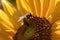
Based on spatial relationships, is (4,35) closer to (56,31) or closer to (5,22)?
(5,22)

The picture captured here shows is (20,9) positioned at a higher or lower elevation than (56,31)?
higher

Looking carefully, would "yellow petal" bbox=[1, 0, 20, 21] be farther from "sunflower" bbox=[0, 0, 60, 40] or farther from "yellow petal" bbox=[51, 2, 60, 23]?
"yellow petal" bbox=[51, 2, 60, 23]

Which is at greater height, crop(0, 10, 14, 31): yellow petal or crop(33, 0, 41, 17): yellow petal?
crop(33, 0, 41, 17): yellow petal

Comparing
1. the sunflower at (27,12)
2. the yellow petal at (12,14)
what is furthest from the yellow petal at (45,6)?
the yellow petal at (12,14)

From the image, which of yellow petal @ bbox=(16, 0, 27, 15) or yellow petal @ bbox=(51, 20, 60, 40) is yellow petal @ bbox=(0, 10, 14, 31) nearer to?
yellow petal @ bbox=(16, 0, 27, 15)

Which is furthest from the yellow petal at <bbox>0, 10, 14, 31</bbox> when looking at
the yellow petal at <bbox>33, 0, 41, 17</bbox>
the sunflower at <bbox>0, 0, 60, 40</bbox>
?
the yellow petal at <bbox>33, 0, 41, 17</bbox>

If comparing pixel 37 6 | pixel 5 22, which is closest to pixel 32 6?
pixel 37 6

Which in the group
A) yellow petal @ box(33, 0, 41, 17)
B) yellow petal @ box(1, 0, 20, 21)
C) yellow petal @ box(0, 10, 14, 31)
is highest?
yellow petal @ box(1, 0, 20, 21)

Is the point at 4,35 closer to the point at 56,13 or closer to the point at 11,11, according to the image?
the point at 11,11

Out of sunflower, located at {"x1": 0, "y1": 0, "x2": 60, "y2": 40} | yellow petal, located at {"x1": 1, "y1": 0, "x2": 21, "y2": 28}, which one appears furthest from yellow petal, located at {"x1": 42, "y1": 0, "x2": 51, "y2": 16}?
yellow petal, located at {"x1": 1, "y1": 0, "x2": 21, "y2": 28}
